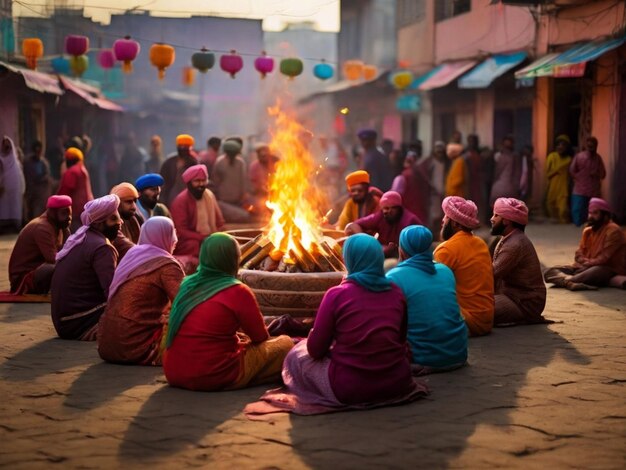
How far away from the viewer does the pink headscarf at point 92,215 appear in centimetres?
758

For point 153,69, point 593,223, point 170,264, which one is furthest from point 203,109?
point 170,264

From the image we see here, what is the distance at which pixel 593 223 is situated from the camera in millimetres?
10672

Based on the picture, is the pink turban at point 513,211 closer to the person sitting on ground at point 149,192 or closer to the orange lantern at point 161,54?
→ the person sitting on ground at point 149,192

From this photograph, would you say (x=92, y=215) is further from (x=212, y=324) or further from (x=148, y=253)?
(x=212, y=324)

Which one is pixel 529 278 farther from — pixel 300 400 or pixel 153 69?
pixel 153 69

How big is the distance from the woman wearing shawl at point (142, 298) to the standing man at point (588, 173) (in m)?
12.2

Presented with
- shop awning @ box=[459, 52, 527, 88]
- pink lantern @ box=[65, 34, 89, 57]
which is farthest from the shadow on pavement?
pink lantern @ box=[65, 34, 89, 57]

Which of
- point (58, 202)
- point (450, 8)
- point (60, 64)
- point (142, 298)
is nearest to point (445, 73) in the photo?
point (450, 8)

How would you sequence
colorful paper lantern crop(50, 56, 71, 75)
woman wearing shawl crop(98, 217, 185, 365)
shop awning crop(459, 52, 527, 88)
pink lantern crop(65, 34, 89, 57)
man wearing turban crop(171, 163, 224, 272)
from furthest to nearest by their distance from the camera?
colorful paper lantern crop(50, 56, 71, 75) → shop awning crop(459, 52, 527, 88) → pink lantern crop(65, 34, 89, 57) → man wearing turban crop(171, 163, 224, 272) → woman wearing shawl crop(98, 217, 185, 365)

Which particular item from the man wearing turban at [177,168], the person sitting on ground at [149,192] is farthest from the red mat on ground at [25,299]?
the man wearing turban at [177,168]

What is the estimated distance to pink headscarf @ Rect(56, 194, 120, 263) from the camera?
7.58 meters

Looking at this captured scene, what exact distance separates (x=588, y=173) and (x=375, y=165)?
3.99 metres

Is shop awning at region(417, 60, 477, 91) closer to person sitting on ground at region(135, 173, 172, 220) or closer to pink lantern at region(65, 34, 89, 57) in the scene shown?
pink lantern at region(65, 34, 89, 57)

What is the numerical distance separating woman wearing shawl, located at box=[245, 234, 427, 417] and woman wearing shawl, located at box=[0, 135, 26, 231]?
12.8 meters
